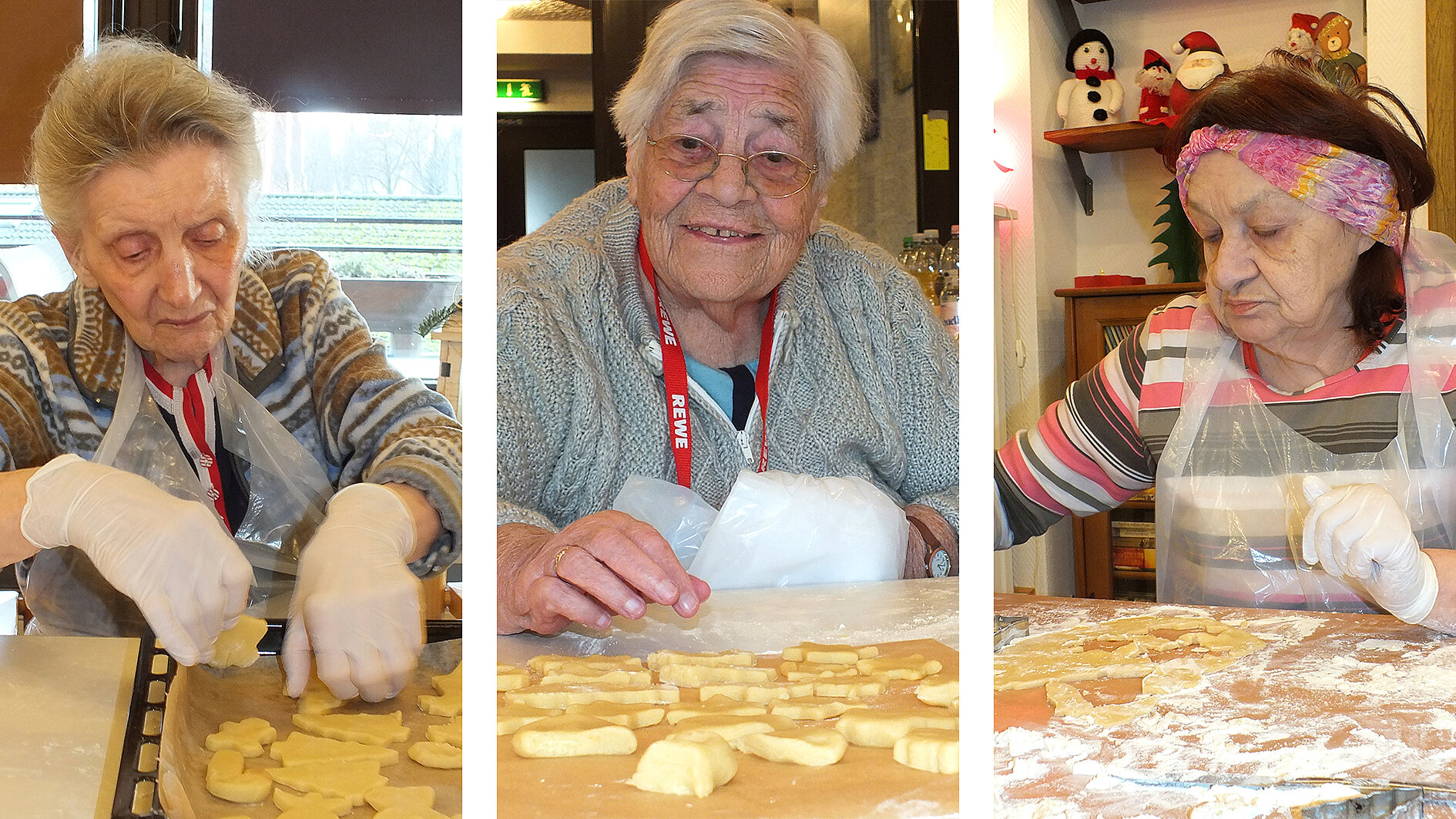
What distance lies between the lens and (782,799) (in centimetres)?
42

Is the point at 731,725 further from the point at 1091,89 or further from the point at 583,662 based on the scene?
the point at 1091,89

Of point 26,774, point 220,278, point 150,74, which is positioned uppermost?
point 150,74

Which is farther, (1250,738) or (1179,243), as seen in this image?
(1179,243)

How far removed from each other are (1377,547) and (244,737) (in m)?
0.80

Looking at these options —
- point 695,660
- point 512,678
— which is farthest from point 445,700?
point 695,660

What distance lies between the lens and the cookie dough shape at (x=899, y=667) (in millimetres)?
604

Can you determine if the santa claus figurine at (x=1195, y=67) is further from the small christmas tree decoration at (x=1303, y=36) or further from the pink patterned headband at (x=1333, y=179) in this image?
the pink patterned headband at (x=1333, y=179)

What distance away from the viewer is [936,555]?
1.09m

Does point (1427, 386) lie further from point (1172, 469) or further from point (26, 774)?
point (26, 774)

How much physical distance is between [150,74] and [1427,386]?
1.30 m

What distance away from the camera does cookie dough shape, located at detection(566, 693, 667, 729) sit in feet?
1.65

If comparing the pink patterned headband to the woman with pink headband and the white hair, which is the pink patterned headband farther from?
the white hair

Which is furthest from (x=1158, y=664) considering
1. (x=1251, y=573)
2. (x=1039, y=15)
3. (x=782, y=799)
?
(x=1039, y=15)

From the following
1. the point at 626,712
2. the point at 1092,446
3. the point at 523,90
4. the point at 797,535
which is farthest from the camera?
the point at 523,90
